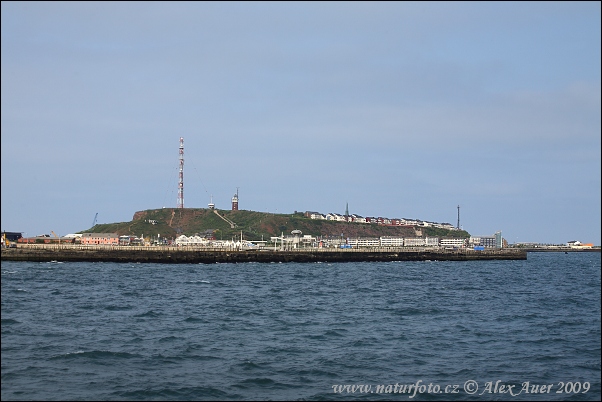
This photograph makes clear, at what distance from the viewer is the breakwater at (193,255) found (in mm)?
106631

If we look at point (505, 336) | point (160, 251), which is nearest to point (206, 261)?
point (160, 251)

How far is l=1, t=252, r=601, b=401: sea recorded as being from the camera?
19.2m

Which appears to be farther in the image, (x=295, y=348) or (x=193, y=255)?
(x=193, y=255)

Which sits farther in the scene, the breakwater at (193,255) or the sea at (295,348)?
the breakwater at (193,255)

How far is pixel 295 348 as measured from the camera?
25.7 metres

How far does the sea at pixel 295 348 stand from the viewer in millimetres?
19156

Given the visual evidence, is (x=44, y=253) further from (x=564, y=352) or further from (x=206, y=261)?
(x=564, y=352)

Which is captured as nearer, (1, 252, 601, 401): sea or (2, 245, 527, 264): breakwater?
(1, 252, 601, 401): sea

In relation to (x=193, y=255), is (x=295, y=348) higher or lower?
lower

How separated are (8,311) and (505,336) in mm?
26559

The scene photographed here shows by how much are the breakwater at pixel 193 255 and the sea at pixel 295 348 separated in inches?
2672

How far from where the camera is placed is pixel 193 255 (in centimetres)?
11844

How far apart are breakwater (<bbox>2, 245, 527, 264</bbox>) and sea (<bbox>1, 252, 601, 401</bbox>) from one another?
67.9 meters

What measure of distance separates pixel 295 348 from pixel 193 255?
95.4 meters
